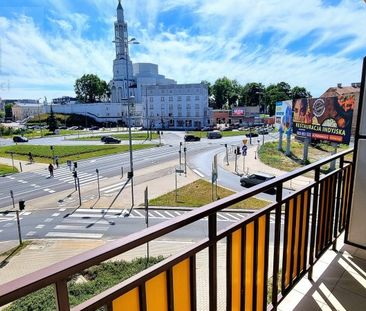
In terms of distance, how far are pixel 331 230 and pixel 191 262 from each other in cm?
231

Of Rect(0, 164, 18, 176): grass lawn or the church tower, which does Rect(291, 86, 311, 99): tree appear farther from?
Rect(0, 164, 18, 176): grass lawn

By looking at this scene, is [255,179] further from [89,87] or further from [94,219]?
[89,87]

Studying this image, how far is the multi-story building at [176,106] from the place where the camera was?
66244 mm

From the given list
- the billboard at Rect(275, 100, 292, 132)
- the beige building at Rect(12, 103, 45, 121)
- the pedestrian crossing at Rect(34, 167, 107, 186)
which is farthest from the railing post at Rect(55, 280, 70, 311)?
the beige building at Rect(12, 103, 45, 121)

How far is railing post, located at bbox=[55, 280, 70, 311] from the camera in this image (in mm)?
856

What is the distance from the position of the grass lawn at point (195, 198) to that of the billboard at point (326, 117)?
8.92 m

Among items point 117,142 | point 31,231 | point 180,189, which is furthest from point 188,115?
point 31,231

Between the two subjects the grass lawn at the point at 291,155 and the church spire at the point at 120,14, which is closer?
the grass lawn at the point at 291,155

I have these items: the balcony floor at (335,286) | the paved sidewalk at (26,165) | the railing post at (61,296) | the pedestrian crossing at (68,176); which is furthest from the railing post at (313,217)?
the paved sidewalk at (26,165)

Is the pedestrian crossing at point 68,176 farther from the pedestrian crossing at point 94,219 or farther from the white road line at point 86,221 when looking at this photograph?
the white road line at point 86,221

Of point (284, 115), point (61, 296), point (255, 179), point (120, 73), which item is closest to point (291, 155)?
point (284, 115)

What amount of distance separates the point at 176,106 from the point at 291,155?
132 ft

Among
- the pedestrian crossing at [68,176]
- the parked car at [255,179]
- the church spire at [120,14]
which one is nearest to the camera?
the parked car at [255,179]

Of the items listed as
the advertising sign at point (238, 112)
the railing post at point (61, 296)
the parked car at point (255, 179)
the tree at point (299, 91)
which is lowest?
the parked car at point (255, 179)
